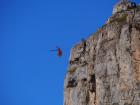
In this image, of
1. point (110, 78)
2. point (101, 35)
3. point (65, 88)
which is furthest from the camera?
point (65, 88)

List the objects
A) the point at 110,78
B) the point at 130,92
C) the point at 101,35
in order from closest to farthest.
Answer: the point at 130,92, the point at 110,78, the point at 101,35

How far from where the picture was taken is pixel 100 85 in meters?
75.2

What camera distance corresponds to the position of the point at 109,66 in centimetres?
7456

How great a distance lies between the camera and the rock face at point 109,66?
6969cm

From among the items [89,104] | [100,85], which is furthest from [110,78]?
[89,104]

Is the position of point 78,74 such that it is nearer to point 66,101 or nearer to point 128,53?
point 66,101

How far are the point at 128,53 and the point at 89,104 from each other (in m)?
13.9

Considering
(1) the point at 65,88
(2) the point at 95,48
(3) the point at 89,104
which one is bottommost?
(3) the point at 89,104

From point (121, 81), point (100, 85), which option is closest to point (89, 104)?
point (100, 85)

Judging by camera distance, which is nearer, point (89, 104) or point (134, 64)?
point (134, 64)

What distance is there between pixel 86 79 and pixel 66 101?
7.76 meters

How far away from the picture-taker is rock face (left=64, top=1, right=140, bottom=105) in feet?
229

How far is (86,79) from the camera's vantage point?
81.2 meters

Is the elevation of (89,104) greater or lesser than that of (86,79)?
lesser
